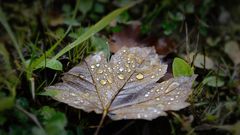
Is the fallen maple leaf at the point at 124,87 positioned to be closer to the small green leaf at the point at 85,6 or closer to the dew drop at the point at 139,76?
the dew drop at the point at 139,76

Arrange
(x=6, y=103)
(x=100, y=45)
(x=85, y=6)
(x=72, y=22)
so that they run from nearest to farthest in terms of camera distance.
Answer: (x=6, y=103)
(x=100, y=45)
(x=72, y=22)
(x=85, y=6)

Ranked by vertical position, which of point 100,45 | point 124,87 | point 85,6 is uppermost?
point 85,6

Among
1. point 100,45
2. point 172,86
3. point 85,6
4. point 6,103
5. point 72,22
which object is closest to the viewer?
point 6,103

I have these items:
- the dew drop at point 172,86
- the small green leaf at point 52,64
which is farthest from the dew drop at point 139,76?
the small green leaf at point 52,64

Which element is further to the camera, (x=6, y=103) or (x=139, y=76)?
(x=139, y=76)

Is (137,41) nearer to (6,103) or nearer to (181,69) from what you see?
(181,69)

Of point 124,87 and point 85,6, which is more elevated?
point 85,6

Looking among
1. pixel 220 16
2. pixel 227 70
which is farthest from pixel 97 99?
pixel 220 16

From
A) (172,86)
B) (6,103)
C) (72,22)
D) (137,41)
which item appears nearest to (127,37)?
(137,41)
